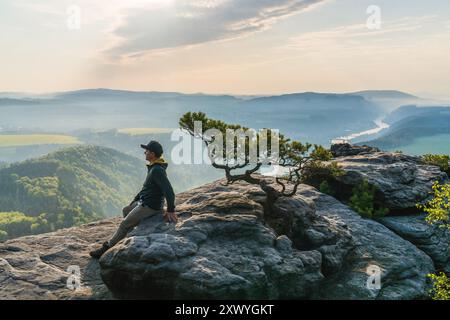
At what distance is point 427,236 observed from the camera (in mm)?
20531

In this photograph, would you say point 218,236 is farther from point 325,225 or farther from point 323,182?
point 323,182

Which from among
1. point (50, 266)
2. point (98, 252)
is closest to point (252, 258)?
point (98, 252)

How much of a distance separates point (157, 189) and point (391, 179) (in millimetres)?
15243

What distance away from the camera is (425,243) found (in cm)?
2039

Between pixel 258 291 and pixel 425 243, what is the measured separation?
12112 mm

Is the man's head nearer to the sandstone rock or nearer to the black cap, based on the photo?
the black cap

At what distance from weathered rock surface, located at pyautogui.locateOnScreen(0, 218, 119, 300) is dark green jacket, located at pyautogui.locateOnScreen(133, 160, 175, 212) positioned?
331 cm

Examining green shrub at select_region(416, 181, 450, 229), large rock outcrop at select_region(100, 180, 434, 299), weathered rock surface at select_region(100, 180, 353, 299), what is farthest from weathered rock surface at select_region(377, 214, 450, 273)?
weathered rock surface at select_region(100, 180, 353, 299)

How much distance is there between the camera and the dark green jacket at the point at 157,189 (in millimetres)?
14547

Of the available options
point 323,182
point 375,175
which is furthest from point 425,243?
point 323,182

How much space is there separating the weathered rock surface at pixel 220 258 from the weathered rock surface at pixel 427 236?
614 centimetres

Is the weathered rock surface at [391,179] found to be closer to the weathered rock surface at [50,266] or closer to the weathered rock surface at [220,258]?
the weathered rock surface at [220,258]

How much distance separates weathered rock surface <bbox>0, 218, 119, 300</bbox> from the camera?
1353 cm

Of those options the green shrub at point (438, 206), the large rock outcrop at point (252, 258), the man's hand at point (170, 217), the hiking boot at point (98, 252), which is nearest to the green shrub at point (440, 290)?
the large rock outcrop at point (252, 258)
